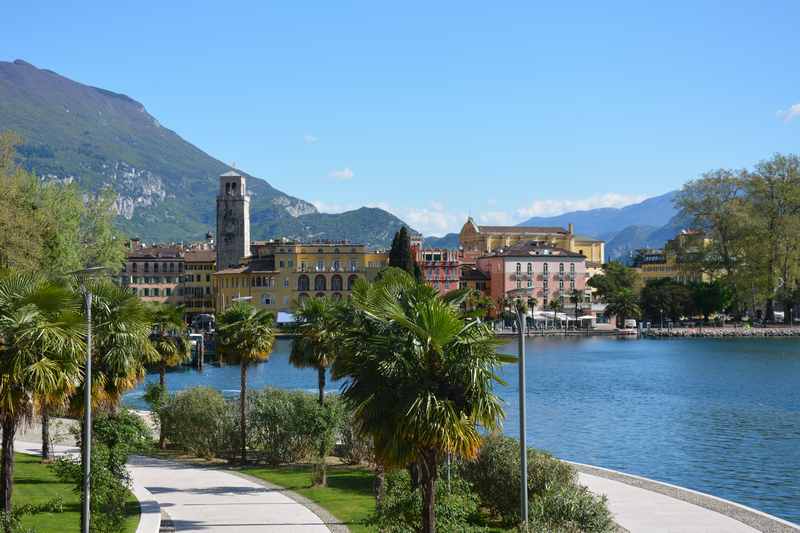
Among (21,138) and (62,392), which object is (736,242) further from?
(62,392)

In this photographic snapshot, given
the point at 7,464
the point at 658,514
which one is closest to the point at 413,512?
the point at 7,464

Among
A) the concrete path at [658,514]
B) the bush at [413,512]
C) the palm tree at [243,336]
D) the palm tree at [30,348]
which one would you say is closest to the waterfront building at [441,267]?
the palm tree at [243,336]

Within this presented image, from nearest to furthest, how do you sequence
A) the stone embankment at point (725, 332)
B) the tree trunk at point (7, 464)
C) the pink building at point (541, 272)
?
the tree trunk at point (7, 464), the stone embankment at point (725, 332), the pink building at point (541, 272)

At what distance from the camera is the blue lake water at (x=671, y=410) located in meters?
32.1

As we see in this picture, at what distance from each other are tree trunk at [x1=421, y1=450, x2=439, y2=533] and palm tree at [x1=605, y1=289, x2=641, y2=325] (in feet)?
397

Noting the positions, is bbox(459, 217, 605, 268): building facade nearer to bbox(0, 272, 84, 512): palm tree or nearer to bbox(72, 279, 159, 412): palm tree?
bbox(72, 279, 159, 412): palm tree

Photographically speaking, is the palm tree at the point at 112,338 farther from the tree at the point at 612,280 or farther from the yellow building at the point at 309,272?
the tree at the point at 612,280

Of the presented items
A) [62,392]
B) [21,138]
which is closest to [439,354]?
[62,392]

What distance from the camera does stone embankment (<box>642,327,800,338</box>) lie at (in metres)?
118

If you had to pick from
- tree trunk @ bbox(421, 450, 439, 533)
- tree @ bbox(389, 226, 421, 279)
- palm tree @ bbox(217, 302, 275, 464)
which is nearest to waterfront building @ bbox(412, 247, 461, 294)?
tree @ bbox(389, 226, 421, 279)

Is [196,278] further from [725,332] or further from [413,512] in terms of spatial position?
[413,512]

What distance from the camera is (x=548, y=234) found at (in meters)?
167

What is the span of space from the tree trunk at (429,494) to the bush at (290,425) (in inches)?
513

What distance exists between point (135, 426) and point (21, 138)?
32687 mm
